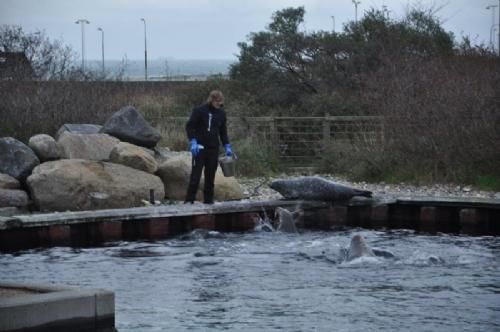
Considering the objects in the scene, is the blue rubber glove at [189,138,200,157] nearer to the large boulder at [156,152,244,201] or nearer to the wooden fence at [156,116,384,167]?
the large boulder at [156,152,244,201]

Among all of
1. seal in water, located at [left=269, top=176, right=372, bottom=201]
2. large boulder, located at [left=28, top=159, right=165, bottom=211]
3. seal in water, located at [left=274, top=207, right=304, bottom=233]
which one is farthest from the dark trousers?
seal in water, located at [left=269, top=176, right=372, bottom=201]

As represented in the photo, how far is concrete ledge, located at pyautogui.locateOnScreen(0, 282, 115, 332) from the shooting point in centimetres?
936

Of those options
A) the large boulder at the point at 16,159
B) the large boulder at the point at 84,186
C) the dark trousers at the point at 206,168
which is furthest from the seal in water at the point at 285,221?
the large boulder at the point at 16,159

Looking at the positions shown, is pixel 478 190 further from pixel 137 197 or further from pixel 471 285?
pixel 471 285

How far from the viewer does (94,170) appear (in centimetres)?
1828

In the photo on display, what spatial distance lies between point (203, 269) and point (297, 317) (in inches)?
125

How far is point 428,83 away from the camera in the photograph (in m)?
24.3

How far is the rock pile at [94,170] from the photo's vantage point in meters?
17.9

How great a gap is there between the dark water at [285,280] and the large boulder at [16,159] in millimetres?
2944

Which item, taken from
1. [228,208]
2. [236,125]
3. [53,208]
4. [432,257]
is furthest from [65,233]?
[236,125]

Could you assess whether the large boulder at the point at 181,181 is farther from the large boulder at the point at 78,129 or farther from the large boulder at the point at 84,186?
the large boulder at the point at 78,129

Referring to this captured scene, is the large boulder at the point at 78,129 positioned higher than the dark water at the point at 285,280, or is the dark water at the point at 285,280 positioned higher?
the large boulder at the point at 78,129

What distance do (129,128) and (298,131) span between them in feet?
21.3

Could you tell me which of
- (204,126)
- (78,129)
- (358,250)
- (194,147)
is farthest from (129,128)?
(358,250)
